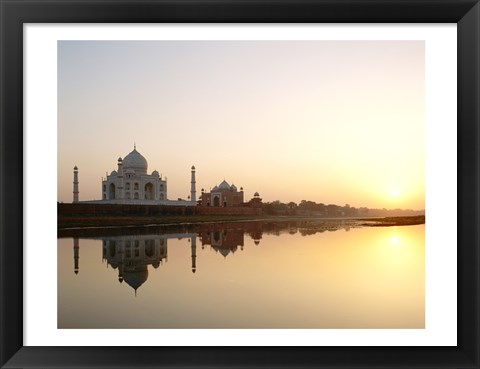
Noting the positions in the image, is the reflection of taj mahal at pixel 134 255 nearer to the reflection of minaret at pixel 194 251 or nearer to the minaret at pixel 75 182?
the reflection of minaret at pixel 194 251

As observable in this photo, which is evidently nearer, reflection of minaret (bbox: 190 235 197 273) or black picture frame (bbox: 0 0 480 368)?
black picture frame (bbox: 0 0 480 368)

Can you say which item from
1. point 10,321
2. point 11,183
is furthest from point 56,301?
point 11,183

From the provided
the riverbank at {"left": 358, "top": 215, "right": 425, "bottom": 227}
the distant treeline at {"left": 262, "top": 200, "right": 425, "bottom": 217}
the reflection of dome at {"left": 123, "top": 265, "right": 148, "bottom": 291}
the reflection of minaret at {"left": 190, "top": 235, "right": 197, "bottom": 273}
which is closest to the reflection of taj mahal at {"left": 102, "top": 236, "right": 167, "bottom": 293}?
the reflection of dome at {"left": 123, "top": 265, "right": 148, "bottom": 291}

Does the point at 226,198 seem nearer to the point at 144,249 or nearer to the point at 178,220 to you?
the point at 178,220

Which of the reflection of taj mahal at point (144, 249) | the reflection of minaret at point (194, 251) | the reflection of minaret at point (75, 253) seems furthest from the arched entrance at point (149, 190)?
the reflection of minaret at point (75, 253)

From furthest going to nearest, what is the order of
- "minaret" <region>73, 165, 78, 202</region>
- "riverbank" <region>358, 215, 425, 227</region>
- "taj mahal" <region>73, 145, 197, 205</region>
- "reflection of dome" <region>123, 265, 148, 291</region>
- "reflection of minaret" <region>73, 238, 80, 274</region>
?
1. "taj mahal" <region>73, 145, 197, 205</region>
2. "minaret" <region>73, 165, 78, 202</region>
3. "reflection of dome" <region>123, 265, 148, 291</region>
4. "reflection of minaret" <region>73, 238, 80, 274</region>
5. "riverbank" <region>358, 215, 425, 227</region>

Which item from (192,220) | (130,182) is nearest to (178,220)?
(192,220)

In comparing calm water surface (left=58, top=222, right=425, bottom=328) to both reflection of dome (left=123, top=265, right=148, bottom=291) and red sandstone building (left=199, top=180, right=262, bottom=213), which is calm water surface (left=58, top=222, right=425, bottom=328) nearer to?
reflection of dome (left=123, top=265, right=148, bottom=291)
